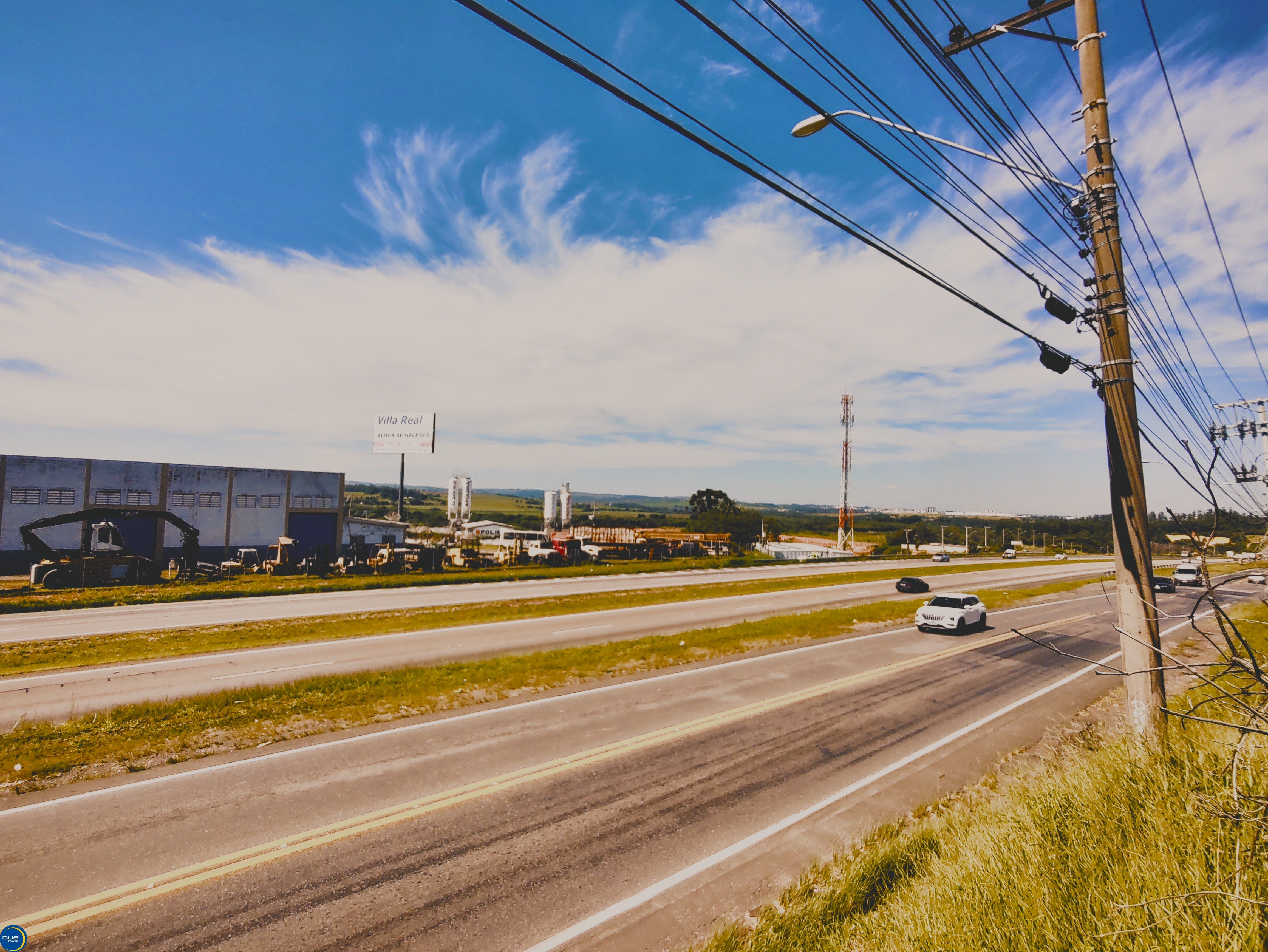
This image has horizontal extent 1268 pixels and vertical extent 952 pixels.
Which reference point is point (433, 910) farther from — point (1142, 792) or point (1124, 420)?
point (1124, 420)

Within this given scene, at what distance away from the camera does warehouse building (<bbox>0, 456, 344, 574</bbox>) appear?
35.6 m

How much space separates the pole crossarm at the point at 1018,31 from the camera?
7.86 metres

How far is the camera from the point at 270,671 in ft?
48.0

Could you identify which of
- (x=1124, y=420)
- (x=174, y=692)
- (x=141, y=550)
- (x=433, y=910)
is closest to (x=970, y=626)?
(x=1124, y=420)

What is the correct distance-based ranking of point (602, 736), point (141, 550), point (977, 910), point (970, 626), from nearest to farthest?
1. point (977, 910)
2. point (602, 736)
3. point (970, 626)
4. point (141, 550)

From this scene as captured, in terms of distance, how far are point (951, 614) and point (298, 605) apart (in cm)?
2826

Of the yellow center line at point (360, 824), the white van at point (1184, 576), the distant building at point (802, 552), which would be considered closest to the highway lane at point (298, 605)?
the yellow center line at point (360, 824)

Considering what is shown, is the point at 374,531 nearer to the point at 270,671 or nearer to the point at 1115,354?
the point at 270,671

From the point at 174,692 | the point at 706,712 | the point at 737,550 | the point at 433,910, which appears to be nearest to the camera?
the point at 433,910

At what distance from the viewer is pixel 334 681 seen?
13.3 meters

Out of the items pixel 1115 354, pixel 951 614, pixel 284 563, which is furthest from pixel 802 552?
pixel 1115 354

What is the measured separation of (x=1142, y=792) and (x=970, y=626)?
18.8 meters

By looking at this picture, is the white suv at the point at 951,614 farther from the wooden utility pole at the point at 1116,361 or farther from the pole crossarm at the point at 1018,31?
the pole crossarm at the point at 1018,31

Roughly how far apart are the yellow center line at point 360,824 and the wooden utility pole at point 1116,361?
22.3 ft
